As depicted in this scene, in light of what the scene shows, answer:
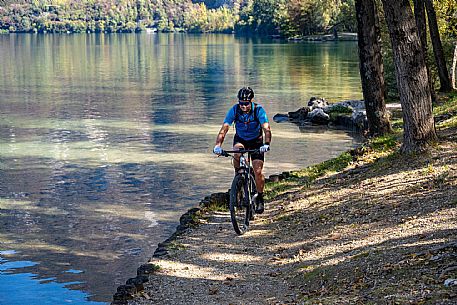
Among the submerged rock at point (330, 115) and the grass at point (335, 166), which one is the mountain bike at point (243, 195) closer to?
the grass at point (335, 166)

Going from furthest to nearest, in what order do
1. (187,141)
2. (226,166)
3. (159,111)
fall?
(159,111) < (187,141) < (226,166)

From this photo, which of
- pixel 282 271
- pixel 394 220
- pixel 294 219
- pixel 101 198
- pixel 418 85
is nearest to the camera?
pixel 282 271

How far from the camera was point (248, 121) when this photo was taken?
12.7 meters

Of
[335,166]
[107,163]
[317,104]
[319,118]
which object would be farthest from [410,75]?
[317,104]

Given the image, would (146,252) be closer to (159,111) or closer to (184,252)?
(184,252)

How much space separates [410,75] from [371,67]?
481cm

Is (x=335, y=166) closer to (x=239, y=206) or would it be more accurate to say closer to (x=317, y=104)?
(x=239, y=206)

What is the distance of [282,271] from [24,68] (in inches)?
2891

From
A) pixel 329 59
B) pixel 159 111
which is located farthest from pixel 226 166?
pixel 329 59

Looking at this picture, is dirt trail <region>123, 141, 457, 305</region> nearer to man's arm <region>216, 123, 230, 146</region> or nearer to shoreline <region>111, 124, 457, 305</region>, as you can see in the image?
shoreline <region>111, 124, 457, 305</region>

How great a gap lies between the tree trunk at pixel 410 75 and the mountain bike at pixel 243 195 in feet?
12.5

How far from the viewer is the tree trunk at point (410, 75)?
15.1 metres

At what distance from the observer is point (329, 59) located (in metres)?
89.2

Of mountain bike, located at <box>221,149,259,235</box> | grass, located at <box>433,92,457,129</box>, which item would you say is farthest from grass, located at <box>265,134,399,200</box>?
mountain bike, located at <box>221,149,259,235</box>
